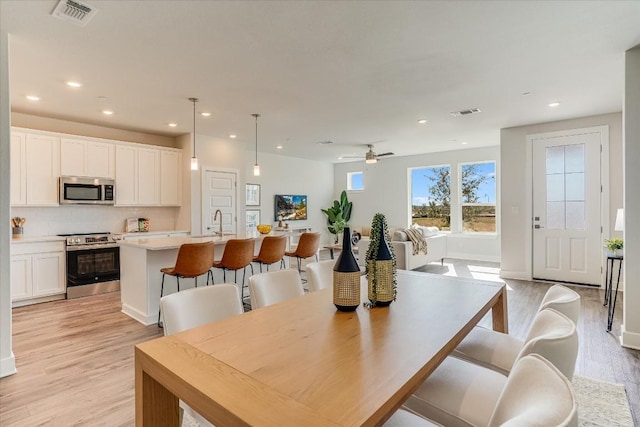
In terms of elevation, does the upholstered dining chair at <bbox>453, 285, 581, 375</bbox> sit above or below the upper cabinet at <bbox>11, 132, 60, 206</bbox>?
below

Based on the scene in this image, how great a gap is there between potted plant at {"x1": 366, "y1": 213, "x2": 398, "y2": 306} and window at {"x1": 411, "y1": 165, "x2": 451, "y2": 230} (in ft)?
→ 24.4

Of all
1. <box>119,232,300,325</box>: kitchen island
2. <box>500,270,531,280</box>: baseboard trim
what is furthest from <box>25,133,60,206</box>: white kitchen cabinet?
<box>500,270,531,280</box>: baseboard trim

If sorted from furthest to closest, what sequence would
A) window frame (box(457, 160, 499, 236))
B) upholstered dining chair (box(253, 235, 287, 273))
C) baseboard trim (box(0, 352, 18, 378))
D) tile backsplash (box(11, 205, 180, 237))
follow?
1. window frame (box(457, 160, 499, 236))
2. tile backsplash (box(11, 205, 180, 237))
3. upholstered dining chair (box(253, 235, 287, 273))
4. baseboard trim (box(0, 352, 18, 378))

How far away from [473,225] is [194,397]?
27.3 feet

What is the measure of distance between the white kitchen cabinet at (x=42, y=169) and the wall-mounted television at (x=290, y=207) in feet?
15.3

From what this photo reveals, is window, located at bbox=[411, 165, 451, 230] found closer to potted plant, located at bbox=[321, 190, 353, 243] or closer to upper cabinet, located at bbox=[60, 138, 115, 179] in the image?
potted plant, located at bbox=[321, 190, 353, 243]

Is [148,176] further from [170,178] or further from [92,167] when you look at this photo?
[92,167]

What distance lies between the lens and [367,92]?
13.3 feet

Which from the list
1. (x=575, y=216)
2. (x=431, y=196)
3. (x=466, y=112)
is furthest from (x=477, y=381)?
(x=431, y=196)

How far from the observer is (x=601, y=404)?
2.18 metres

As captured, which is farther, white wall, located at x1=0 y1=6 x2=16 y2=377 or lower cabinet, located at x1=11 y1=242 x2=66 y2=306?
lower cabinet, located at x1=11 y1=242 x2=66 y2=306

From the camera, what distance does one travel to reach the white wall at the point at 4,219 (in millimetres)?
2619

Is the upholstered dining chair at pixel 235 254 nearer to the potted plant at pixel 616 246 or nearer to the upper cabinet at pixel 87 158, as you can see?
the upper cabinet at pixel 87 158

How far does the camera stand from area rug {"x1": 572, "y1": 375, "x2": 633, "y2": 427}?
2004 mm
